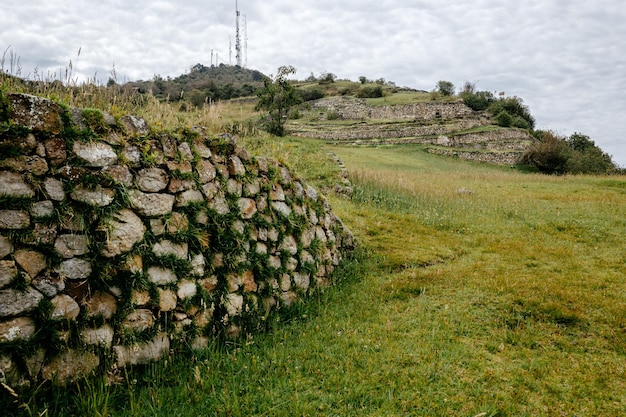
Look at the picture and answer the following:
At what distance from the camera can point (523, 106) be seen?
52.8 m

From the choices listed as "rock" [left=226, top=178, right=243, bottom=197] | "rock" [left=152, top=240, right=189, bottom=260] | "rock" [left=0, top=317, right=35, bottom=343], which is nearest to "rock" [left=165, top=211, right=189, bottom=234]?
"rock" [left=152, top=240, right=189, bottom=260]

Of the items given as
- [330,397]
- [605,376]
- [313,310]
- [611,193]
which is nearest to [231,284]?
[313,310]

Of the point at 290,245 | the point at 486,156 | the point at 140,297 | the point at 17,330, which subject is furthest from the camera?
the point at 486,156

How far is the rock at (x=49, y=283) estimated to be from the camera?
128 inches

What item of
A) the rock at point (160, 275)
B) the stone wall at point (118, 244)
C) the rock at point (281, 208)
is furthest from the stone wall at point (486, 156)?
the rock at point (160, 275)

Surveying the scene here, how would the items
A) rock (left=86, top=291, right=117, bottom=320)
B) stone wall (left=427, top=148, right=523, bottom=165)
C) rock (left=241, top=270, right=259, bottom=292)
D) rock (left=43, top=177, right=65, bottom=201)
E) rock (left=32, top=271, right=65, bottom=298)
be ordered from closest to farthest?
rock (left=32, top=271, right=65, bottom=298)
rock (left=43, top=177, right=65, bottom=201)
rock (left=86, top=291, right=117, bottom=320)
rock (left=241, top=270, right=259, bottom=292)
stone wall (left=427, top=148, right=523, bottom=165)

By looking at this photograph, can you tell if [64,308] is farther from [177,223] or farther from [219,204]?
[219,204]

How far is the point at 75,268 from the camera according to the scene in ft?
11.5

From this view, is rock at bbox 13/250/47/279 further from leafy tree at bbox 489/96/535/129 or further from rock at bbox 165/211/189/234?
leafy tree at bbox 489/96/535/129

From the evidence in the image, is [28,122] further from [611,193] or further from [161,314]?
[611,193]

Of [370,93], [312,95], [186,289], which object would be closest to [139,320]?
[186,289]

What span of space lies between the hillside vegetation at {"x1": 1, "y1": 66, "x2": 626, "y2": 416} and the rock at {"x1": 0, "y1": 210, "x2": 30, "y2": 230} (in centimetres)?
139

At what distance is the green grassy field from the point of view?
11.9ft

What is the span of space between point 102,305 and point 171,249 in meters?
0.92
